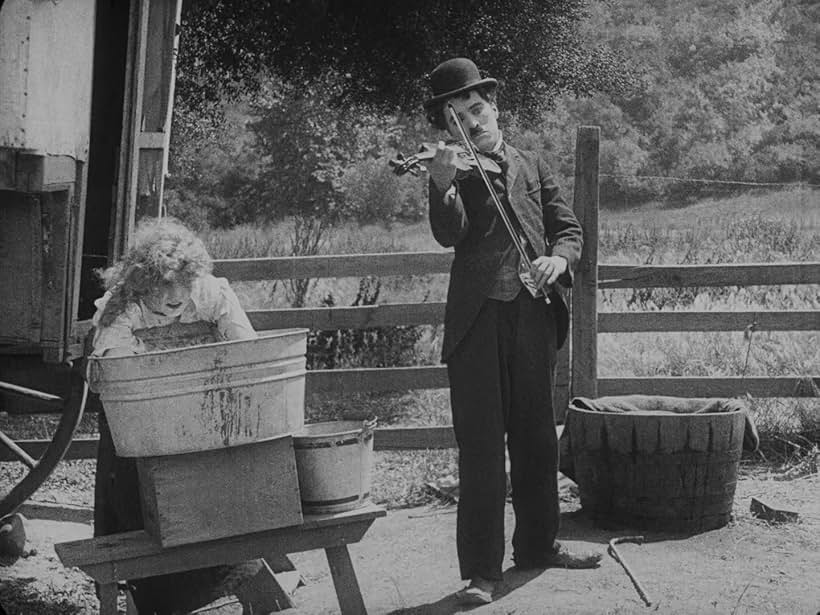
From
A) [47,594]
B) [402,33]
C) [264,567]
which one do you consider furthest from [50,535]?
[402,33]

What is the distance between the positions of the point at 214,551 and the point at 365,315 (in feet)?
11.1

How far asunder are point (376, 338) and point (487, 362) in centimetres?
673

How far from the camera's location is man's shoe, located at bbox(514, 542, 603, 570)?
Result: 4.48 m

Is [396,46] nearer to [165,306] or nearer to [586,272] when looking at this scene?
[586,272]

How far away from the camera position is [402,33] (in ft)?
30.0

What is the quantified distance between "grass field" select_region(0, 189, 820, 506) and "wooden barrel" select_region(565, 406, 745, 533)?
5.09 feet

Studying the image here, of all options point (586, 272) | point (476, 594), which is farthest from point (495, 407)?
point (586, 272)

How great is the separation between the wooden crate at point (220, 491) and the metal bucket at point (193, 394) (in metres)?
0.07

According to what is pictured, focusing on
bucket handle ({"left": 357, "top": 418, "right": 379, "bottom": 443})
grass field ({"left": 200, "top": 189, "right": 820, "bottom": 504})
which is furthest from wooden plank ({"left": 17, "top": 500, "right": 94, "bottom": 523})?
bucket handle ({"left": 357, "top": 418, "right": 379, "bottom": 443})

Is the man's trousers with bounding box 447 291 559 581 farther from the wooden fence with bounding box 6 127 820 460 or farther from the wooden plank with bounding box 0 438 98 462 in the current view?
the wooden plank with bounding box 0 438 98 462

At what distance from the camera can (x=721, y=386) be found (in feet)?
22.5

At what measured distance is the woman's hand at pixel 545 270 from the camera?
13.4ft

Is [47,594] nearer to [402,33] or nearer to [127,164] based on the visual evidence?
[127,164]

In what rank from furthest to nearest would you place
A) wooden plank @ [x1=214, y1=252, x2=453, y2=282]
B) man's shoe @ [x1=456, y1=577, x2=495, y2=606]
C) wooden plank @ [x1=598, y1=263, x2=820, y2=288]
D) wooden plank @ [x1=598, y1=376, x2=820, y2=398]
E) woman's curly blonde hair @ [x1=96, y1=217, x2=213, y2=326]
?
1. wooden plank @ [x1=214, y1=252, x2=453, y2=282]
2. wooden plank @ [x1=598, y1=376, x2=820, y2=398]
3. wooden plank @ [x1=598, y1=263, x2=820, y2=288]
4. man's shoe @ [x1=456, y1=577, x2=495, y2=606]
5. woman's curly blonde hair @ [x1=96, y1=217, x2=213, y2=326]
